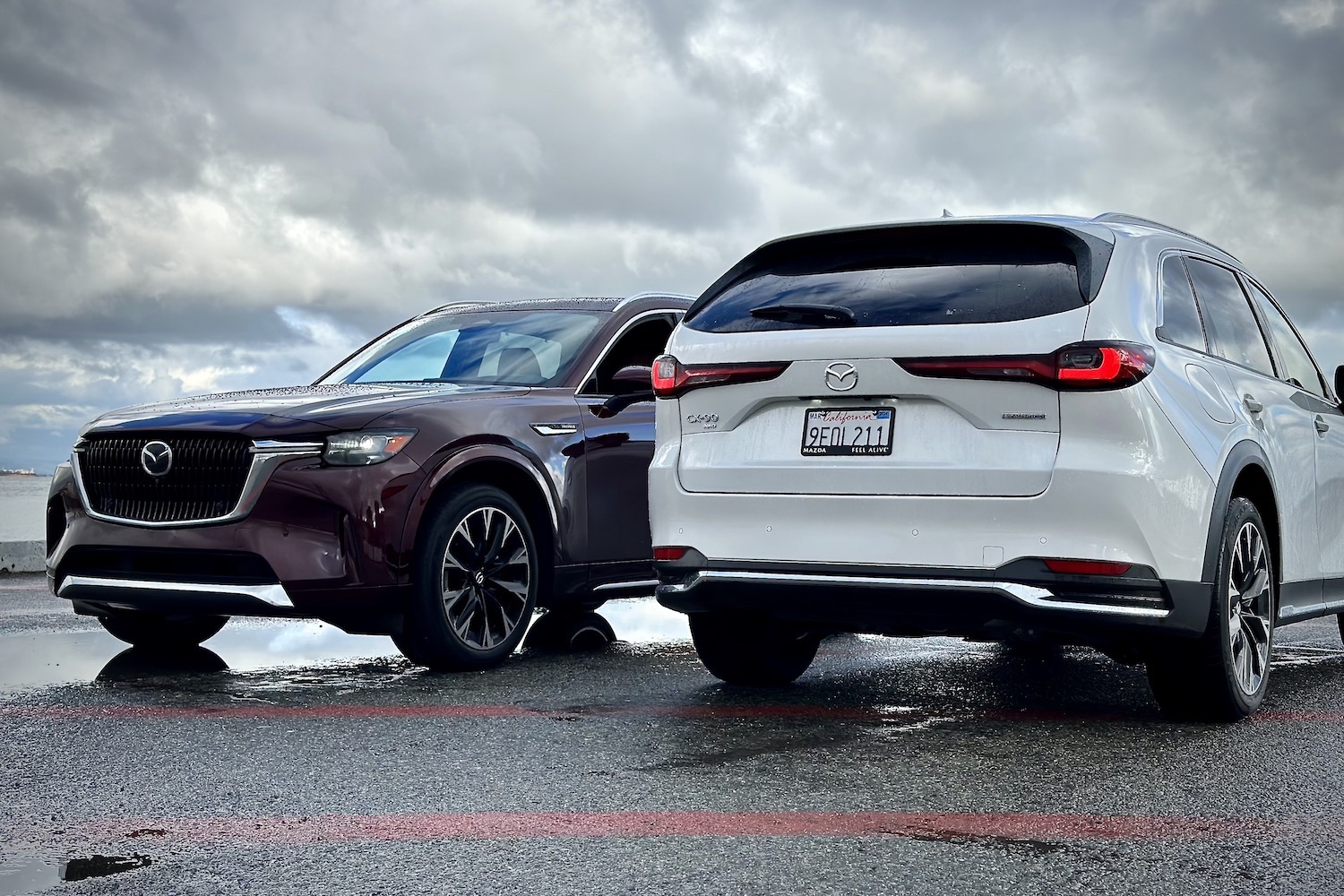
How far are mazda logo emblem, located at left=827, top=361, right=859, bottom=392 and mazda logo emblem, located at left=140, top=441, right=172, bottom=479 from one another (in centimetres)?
313

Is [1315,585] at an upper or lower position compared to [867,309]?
lower

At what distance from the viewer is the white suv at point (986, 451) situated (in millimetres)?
5047

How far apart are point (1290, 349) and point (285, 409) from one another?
15.4 feet

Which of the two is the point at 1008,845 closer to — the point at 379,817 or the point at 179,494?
the point at 379,817

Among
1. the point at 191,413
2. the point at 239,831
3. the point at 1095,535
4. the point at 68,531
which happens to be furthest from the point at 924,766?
the point at 68,531

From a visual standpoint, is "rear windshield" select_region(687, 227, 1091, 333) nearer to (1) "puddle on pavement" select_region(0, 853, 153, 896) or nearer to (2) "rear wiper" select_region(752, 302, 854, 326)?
(2) "rear wiper" select_region(752, 302, 854, 326)

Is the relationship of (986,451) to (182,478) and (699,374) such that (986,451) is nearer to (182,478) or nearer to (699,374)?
(699,374)

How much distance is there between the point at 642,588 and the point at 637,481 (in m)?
0.57

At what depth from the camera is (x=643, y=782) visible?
4.74 metres

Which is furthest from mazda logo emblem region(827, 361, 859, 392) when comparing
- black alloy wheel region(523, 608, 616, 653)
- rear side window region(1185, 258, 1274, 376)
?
black alloy wheel region(523, 608, 616, 653)

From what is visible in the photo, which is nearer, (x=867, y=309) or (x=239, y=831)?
(x=239, y=831)

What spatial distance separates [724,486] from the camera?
5.66 meters

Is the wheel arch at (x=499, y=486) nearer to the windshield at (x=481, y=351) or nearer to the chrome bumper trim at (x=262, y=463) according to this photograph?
the chrome bumper trim at (x=262, y=463)

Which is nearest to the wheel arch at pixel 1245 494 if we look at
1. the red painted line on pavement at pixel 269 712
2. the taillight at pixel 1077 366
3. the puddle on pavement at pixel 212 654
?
the taillight at pixel 1077 366
